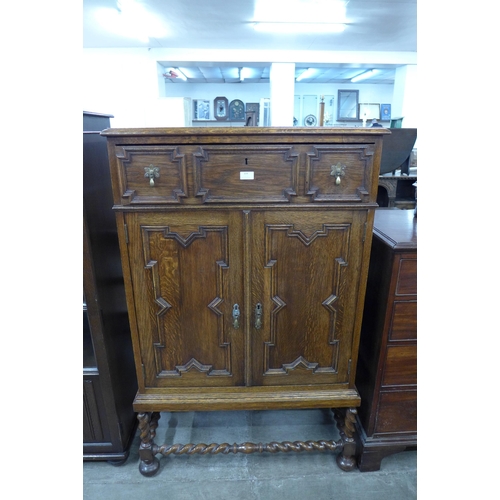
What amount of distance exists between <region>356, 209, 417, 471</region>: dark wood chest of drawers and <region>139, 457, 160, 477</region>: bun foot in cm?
85

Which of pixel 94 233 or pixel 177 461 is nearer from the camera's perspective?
pixel 94 233

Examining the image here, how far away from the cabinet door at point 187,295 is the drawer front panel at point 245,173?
8cm

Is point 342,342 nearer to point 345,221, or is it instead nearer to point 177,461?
point 345,221

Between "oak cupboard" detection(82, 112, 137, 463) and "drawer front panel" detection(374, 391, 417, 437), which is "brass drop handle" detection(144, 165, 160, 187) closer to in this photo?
"oak cupboard" detection(82, 112, 137, 463)

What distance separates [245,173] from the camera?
40.6 inches

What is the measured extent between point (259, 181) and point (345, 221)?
0.31 meters

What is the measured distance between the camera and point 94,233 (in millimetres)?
1165

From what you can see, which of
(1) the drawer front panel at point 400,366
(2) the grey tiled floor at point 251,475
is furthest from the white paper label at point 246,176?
(2) the grey tiled floor at point 251,475

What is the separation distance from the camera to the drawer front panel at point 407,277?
1.10 metres

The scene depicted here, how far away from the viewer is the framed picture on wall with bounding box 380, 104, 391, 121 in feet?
24.2

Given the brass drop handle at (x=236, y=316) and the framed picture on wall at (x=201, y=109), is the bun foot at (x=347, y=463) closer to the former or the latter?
the brass drop handle at (x=236, y=316)

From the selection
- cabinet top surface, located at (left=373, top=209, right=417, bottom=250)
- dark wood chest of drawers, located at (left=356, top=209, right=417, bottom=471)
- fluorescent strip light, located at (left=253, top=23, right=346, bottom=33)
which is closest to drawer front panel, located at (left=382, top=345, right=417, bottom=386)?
dark wood chest of drawers, located at (left=356, top=209, right=417, bottom=471)
